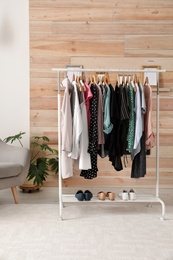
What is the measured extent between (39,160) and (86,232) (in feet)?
4.67

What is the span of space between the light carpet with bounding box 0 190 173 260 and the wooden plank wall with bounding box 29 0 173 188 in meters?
1.24

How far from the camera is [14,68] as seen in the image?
13.9 feet

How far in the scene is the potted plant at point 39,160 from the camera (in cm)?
387

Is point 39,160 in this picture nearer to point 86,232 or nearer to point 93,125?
point 93,125

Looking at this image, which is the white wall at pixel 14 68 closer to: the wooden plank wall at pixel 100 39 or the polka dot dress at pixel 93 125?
the wooden plank wall at pixel 100 39

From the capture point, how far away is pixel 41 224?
297 cm

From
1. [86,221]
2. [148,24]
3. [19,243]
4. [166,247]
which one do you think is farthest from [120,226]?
[148,24]

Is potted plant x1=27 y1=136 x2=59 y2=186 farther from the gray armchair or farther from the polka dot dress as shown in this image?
the polka dot dress

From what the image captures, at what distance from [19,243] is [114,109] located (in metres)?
1.39

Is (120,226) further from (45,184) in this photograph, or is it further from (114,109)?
(45,184)

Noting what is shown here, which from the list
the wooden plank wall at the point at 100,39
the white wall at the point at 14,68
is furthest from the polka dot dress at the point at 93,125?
the white wall at the point at 14,68

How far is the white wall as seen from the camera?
418 cm

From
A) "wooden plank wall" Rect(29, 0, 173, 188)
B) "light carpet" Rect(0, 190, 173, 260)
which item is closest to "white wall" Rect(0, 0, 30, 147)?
"wooden plank wall" Rect(29, 0, 173, 188)

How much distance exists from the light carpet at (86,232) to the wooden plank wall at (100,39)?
124 cm
